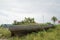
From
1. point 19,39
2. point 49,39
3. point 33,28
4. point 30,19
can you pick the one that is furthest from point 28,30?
point 30,19

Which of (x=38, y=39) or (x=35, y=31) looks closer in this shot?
(x=38, y=39)

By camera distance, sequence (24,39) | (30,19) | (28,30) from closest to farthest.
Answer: (24,39) < (28,30) < (30,19)

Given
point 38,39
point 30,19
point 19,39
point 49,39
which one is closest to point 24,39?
point 19,39

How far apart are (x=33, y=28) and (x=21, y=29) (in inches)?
48.2

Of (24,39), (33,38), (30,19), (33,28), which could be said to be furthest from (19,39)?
(30,19)

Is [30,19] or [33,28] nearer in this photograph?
[33,28]

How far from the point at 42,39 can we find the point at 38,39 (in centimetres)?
23

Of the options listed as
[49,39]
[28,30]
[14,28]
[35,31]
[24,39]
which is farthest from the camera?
[35,31]

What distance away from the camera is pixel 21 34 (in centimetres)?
1012

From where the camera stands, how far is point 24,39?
879 cm

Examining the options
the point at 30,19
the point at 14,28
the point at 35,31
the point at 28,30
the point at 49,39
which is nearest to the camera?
the point at 49,39

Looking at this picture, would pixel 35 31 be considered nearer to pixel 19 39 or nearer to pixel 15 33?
pixel 15 33

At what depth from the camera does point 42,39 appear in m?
8.34

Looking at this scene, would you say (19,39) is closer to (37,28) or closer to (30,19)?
(37,28)
